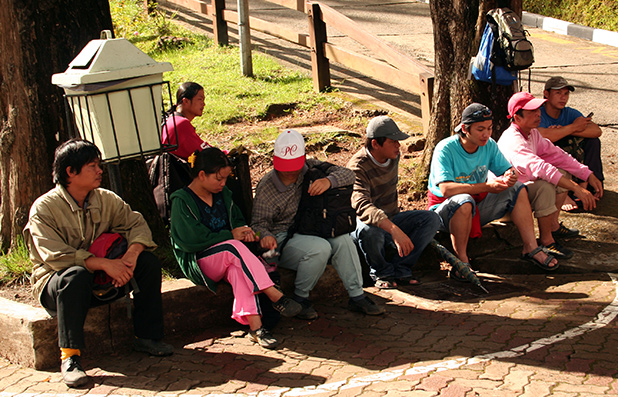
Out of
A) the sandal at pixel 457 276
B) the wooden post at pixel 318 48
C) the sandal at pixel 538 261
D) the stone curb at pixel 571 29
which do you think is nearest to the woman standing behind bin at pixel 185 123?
the sandal at pixel 457 276

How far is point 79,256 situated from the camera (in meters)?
4.11

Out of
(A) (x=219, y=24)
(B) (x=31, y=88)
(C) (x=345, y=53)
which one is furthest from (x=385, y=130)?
(A) (x=219, y=24)

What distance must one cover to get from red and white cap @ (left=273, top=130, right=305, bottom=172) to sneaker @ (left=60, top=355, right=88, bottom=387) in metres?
1.82

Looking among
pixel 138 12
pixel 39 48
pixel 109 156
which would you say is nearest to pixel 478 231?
pixel 109 156

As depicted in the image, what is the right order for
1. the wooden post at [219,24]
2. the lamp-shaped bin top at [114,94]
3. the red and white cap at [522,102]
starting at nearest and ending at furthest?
the lamp-shaped bin top at [114,94]
the red and white cap at [522,102]
the wooden post at [219,24]

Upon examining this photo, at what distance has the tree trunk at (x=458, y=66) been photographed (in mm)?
6328

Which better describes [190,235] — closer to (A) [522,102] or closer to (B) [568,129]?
(A) [522,102]

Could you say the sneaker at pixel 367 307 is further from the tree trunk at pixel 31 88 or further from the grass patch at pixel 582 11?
the grass patch at pixel 582 11

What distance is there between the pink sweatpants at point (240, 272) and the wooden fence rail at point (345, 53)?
3.69 meters

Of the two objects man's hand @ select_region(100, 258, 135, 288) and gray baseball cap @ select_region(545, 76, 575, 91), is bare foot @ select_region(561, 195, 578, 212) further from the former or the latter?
man's hand @ select_region(100, 258, 135, 288)

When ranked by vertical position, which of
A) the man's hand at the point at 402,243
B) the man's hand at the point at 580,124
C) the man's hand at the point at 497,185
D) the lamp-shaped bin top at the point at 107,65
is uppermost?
the lamp-shaped bin top at the point at 107,65

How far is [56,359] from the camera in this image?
4.23 meters

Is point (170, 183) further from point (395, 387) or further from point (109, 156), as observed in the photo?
point (395, 387)

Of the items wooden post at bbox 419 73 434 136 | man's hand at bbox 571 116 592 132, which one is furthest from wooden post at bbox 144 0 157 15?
man's hand at bbox 571 116 592 132
